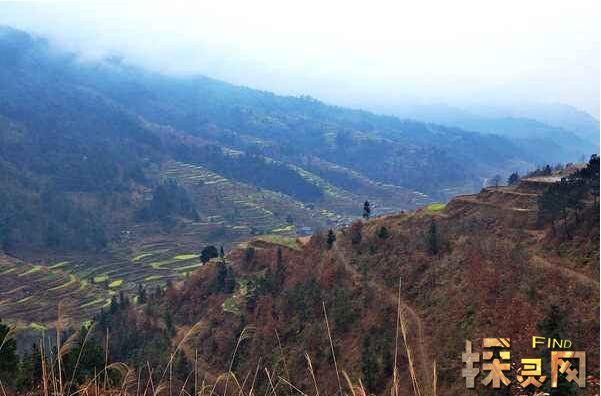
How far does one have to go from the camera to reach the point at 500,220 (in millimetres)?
46062

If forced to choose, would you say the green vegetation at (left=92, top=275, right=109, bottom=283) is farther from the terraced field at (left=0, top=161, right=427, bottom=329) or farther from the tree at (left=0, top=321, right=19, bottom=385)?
the tree at (left=0, top=321, right=19, bottom=385)

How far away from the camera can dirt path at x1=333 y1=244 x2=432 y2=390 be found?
2766 cm

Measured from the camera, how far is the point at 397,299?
3712 centimetres

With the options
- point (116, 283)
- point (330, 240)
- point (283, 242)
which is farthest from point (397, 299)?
point (116, 283)

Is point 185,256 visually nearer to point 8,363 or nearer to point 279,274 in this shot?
point 279,274

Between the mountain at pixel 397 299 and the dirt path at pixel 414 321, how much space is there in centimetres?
13

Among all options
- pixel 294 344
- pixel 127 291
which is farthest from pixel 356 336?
pixel 127 291

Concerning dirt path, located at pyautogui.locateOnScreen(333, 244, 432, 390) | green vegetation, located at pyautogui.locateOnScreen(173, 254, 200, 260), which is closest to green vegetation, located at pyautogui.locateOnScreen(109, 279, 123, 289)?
green vegetation, located at pyautogui.locateOnScreen(173, 254, 200, 260)

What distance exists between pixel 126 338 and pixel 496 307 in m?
44.9

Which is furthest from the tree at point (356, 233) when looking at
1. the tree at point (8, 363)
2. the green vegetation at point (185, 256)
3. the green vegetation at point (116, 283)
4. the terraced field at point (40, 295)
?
the green vegetation at point (185, 256)

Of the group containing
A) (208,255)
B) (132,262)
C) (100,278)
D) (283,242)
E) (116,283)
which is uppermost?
(283,242)

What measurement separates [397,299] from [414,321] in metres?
2.64

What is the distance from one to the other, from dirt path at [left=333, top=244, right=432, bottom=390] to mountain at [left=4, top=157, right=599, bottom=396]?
135mm

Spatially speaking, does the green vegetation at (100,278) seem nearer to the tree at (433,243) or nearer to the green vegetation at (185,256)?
the green vegetation at (185,256)
